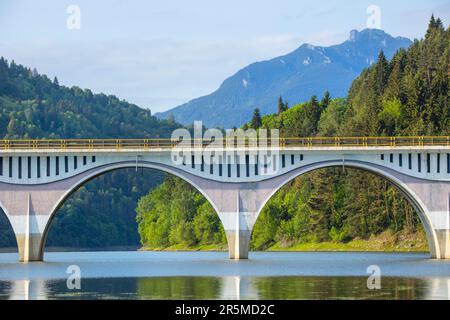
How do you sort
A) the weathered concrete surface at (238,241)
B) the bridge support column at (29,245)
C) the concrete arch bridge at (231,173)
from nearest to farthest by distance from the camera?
the weathered concrete surface at (238,241), the concrete arch bridge at (231,173), the bridge support column at (29,245)

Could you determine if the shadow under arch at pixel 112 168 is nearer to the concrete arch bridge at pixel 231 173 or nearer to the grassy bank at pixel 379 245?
the concrete arch bridge at pixel 231 173

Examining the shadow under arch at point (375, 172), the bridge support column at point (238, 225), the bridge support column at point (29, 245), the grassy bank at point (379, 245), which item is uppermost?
the shadow under arch at point (375, 172)

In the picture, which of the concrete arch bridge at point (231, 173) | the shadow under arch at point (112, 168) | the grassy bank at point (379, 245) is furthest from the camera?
the grassy bank at point (379, 245)

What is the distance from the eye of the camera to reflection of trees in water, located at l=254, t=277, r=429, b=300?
61.8 meters

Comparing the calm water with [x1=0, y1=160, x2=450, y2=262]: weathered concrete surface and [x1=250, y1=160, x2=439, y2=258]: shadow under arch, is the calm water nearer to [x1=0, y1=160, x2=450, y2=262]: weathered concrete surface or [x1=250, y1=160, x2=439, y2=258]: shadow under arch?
[x1=0, y1=160, x2=450, y2=262]: weathered concrete surface

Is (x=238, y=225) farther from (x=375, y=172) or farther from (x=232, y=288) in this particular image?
(x=232, y=288)

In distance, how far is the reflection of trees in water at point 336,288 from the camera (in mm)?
61812

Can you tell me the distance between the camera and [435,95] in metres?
138

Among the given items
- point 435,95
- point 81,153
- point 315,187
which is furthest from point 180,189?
point 81,153

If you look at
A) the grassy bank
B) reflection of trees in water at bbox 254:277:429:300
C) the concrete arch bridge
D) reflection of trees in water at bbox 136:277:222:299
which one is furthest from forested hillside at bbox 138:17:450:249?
reflection of trees in water at bbox 136:277:222:299

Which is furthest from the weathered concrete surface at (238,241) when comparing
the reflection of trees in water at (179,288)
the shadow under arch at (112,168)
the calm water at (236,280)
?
the reflection of trees in water at (179,288)

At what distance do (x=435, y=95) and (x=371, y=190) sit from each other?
523 inches

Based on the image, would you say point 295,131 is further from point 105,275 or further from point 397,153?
point 105,275
